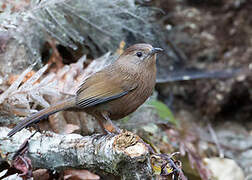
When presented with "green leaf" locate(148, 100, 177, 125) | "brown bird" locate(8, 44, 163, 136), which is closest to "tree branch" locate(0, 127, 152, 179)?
"brown bird" locate(8, 44, 163, 136)

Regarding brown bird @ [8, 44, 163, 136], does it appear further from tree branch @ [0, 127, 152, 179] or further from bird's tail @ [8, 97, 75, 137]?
tree branch @ [0, 127, 152, 179]

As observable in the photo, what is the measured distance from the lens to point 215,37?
6.09 metres

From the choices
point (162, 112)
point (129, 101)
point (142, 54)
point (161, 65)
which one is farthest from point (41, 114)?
point (161, 65)

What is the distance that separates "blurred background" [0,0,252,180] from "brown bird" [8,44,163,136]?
0.36 meters

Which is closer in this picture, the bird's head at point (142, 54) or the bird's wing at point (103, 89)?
the bird's wing at point (103, 89)

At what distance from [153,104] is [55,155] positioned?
84.0 inches

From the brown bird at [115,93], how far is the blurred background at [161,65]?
36 centimetres

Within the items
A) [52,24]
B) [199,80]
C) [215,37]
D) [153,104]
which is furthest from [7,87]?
[215,37]

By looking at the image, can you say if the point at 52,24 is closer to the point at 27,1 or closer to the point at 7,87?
the point at 27,1

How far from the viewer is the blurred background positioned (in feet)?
13.2

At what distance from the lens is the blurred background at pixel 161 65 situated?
4.02 meters

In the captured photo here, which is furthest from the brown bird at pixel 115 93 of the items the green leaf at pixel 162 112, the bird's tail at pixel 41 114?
the green leaf at pixel 162 112

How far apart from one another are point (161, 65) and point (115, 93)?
2.18 meters

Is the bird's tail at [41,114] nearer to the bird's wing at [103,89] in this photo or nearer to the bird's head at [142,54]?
the bird's wing at [103,89]
